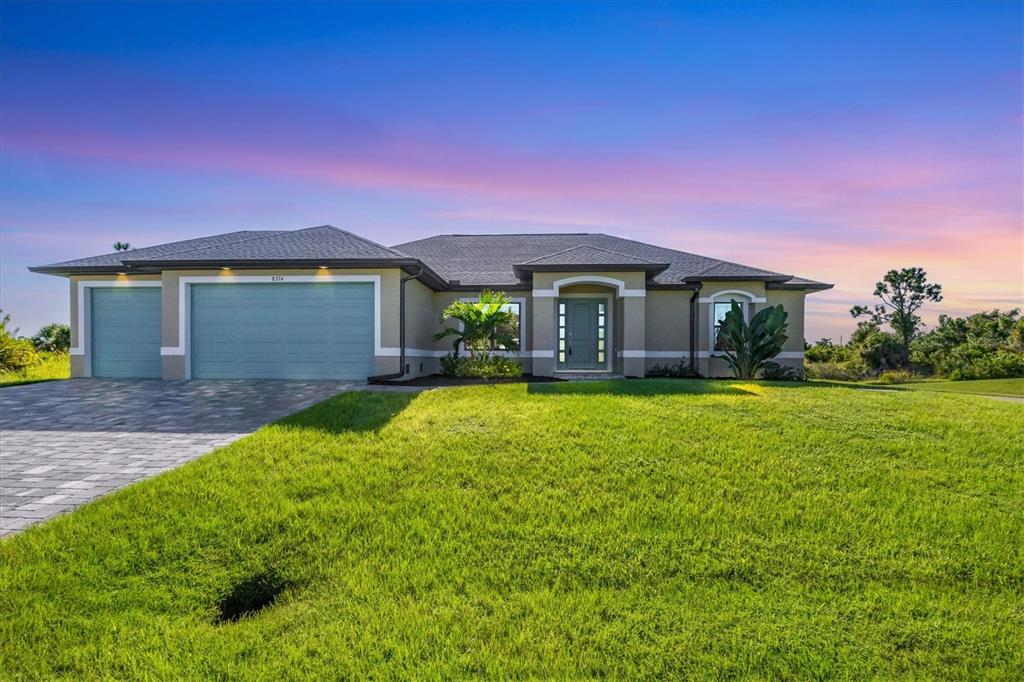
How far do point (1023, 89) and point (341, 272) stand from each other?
15641 millimetres

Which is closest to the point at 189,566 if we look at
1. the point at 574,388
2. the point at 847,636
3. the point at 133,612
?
the point at 133,612

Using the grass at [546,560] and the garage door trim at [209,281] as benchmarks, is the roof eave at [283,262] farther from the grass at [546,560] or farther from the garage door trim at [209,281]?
the grass at [546,560]

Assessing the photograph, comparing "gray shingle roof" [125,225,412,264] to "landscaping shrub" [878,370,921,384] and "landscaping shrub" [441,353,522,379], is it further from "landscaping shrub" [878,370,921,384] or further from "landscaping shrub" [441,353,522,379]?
"landscaping shrub" [878,370,921,384]

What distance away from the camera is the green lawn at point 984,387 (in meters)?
15.4

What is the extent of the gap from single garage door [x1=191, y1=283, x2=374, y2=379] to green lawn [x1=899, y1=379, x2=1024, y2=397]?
1687cm

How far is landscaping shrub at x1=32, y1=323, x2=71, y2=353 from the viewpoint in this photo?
79.4ft

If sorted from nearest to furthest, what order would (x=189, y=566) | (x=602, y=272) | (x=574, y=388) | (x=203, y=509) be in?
(x=189, y=566) → (x=203, y=509) → (x=574, y=388) → (x=602, y=272)

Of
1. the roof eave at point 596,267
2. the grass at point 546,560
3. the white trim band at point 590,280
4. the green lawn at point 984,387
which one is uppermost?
the roof eave at point 596,267

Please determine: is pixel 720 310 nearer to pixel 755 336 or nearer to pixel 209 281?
pixel 755 336

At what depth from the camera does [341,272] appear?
1308cm

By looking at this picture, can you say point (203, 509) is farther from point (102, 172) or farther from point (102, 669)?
point (102, 172)

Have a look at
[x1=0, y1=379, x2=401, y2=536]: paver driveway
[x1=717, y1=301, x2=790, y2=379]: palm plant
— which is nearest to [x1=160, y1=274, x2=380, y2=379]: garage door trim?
[x1=0, y1=379, x2=401, y2=536]: paver driveway

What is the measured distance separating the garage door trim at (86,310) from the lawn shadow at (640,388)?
12666 mm

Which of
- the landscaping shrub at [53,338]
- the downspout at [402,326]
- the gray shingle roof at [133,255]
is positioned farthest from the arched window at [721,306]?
the landscaping shrub at [53,338]
